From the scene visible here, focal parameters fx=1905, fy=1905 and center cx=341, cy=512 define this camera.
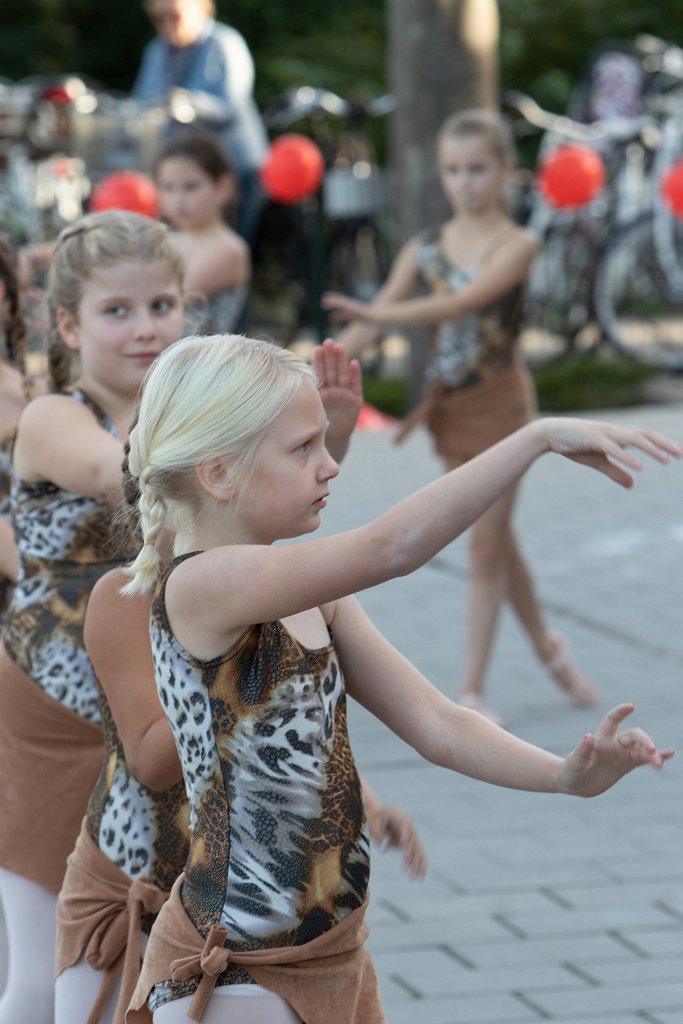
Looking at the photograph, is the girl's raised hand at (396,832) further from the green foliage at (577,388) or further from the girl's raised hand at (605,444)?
the green foliage at (577,388)

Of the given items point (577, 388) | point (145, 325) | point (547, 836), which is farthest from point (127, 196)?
point (145, 325)

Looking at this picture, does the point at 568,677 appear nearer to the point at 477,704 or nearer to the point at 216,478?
the point at 477,704

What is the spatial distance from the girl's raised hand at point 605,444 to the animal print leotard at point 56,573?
4.00ft

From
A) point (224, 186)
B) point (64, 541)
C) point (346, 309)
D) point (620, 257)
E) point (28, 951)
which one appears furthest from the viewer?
point (620, 257)

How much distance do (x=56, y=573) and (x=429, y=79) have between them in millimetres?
8666

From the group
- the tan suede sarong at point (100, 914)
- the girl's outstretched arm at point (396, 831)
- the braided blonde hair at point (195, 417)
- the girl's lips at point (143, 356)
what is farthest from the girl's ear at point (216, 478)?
the girl's lips at point (143, 356)

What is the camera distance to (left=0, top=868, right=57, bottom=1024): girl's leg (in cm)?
307

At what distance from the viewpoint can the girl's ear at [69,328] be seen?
341 centimetres

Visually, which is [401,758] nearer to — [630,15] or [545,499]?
[545,499]

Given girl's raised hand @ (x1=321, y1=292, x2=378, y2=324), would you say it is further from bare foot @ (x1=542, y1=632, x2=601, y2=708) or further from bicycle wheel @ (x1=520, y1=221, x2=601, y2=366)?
bicycle wheel @ (x1=520, y1=221, x2=601, y2=366)

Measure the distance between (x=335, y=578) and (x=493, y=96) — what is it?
9586 millimetres

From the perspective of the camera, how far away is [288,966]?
2.35 meters

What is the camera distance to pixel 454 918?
4.27 m

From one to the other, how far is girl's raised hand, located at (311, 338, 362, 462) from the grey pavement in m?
1.33
